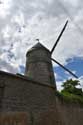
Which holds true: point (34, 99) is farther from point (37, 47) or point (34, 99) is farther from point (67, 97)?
point (37, 47)

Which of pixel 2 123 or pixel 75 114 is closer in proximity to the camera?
pixel 2 123

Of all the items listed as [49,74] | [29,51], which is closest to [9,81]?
[49,74]

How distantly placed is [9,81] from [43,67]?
746 centimetres

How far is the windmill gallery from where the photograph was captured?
8141 mm

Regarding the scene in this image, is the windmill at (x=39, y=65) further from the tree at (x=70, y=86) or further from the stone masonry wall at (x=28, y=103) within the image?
the tree at (x=70, y=86)

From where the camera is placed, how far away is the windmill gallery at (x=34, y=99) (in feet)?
26.7

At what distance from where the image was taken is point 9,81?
27.5ft

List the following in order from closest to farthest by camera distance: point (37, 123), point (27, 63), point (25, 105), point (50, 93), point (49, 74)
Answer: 1. point (25, 105)
2. point (37, 123)
3. point (50, 93)
4. point (49, 74)
5. point (27, 63)

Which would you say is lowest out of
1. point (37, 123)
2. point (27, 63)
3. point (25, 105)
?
point (37, 123)

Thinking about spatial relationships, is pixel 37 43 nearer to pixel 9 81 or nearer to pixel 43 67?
pixel 43 67

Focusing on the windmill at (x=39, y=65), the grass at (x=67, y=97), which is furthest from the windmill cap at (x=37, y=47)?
the grass at (x=67, y=97)

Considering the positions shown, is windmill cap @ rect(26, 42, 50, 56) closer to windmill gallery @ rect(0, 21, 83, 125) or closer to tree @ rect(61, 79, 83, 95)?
windmill gallery @ rect(0, 21, 83, 125)

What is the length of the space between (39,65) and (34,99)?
6.04 meters

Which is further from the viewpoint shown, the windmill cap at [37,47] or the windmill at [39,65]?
the windmill cap at [37,47]
